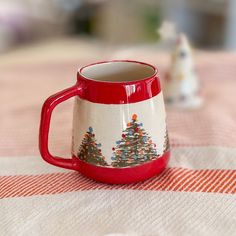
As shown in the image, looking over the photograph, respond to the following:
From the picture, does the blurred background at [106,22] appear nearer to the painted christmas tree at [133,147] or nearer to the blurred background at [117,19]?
the blurred background at [117,19]

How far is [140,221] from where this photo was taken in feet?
1.48

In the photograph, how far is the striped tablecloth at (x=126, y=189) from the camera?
447 mm

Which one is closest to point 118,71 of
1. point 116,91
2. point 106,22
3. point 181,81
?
point 116,91

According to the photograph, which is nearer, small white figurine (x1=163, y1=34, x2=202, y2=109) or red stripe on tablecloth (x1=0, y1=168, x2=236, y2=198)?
red stripe on tablecloth (x1=0, y1=168, x2=236, y2=198)

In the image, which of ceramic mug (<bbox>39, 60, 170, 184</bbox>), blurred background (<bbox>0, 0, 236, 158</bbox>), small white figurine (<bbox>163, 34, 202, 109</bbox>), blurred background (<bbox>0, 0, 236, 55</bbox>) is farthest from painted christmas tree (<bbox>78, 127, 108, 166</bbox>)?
blurred background (<bbox>0, 0, 236, 55</bbox>)

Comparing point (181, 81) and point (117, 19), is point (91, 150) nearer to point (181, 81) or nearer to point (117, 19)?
point (181, 81)

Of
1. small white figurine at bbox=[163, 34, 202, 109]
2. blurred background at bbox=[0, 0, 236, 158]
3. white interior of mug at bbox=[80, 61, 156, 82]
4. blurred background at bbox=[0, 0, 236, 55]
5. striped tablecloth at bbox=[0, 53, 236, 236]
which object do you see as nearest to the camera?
striped tablecloth at bbox=[0, 53, 236, 236]

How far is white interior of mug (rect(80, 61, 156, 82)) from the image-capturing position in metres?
0.56

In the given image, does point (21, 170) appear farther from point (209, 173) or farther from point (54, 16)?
point (54, 16)

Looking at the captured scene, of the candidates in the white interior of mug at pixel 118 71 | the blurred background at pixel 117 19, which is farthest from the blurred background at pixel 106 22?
the white interior of mug at pixel 118 71

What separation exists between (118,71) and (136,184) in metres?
0.15

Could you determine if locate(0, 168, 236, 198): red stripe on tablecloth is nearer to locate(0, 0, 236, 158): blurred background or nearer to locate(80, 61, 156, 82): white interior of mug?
locate(80, 61, 156, 82): white interior of mug

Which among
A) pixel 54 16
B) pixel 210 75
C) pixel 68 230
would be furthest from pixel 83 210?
pixel 54 16

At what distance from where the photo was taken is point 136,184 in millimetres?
521
